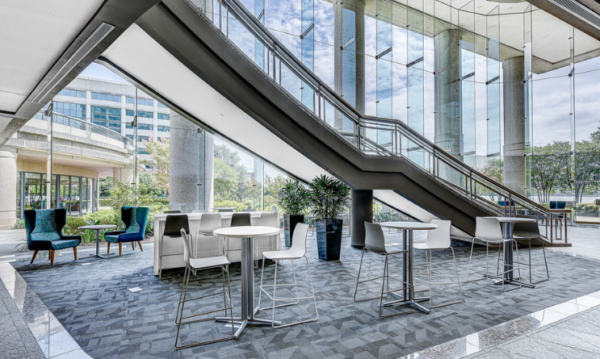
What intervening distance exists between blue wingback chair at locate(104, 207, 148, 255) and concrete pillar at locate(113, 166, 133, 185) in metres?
2.58

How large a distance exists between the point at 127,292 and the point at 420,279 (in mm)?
4563

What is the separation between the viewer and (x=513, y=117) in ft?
38.9

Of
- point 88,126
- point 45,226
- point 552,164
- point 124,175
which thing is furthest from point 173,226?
point 552,164

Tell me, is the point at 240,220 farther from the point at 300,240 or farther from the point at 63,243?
the point at 63,243

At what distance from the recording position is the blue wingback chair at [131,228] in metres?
7.14

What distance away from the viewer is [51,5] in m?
2.30

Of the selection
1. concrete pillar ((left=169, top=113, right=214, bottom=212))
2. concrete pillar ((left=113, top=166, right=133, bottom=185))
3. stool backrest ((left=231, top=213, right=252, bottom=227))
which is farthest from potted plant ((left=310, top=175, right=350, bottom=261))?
concrete pillar ((left=113, top=166, right=133, bottom=185))

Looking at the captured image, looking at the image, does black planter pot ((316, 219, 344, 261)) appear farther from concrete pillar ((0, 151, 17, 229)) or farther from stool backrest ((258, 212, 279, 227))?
concrete pillar ((0, 151, 17, 229))

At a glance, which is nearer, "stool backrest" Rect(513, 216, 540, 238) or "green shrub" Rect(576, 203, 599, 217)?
"stool backrest" Rect(513, 216, 540, 238)

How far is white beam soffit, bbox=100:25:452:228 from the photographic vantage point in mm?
5246

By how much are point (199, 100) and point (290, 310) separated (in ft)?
15.4

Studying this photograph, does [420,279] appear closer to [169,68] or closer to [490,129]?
[169,68]

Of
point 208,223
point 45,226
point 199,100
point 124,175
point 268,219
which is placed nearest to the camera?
point 208,223

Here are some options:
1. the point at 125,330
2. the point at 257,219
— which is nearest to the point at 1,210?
the point at 257,219
